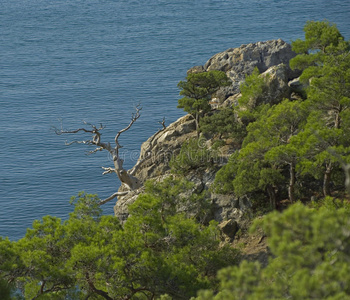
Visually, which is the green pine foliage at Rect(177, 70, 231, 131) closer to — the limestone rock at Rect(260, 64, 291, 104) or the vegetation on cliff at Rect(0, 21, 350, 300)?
the vegetation on cliff at Rect(0, 21, 350, 300)

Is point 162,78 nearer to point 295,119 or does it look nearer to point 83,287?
point 295,119

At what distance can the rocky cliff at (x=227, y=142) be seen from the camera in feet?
151

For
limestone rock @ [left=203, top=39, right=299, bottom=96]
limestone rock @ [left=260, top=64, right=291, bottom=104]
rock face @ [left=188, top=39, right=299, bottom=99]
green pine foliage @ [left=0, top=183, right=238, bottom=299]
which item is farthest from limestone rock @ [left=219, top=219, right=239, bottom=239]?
limestone rock @ [left=203, top=39, right=299, bottom=96]

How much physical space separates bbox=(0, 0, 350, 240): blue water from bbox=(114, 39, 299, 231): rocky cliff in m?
15.6

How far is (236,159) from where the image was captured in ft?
148

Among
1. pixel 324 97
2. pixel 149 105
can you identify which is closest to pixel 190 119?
pixel 324 97

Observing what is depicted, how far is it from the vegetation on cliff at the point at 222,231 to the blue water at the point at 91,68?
79.7ft

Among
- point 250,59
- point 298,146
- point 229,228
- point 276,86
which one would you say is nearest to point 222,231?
point 229,228

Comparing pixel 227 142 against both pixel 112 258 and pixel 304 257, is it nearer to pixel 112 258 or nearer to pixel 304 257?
pixel 112 258

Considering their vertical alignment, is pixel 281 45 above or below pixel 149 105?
above

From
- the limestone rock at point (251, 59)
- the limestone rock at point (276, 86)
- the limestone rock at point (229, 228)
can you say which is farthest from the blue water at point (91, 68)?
the limestone rock at point (229, 228)

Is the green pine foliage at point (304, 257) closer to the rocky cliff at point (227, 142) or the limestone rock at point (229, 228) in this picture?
the limestone rock at point (229, 228)

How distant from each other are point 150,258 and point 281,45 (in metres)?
39.4

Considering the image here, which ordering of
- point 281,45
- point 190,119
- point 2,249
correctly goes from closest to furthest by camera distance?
point 2,249 → point 190,119 → point 281,45
